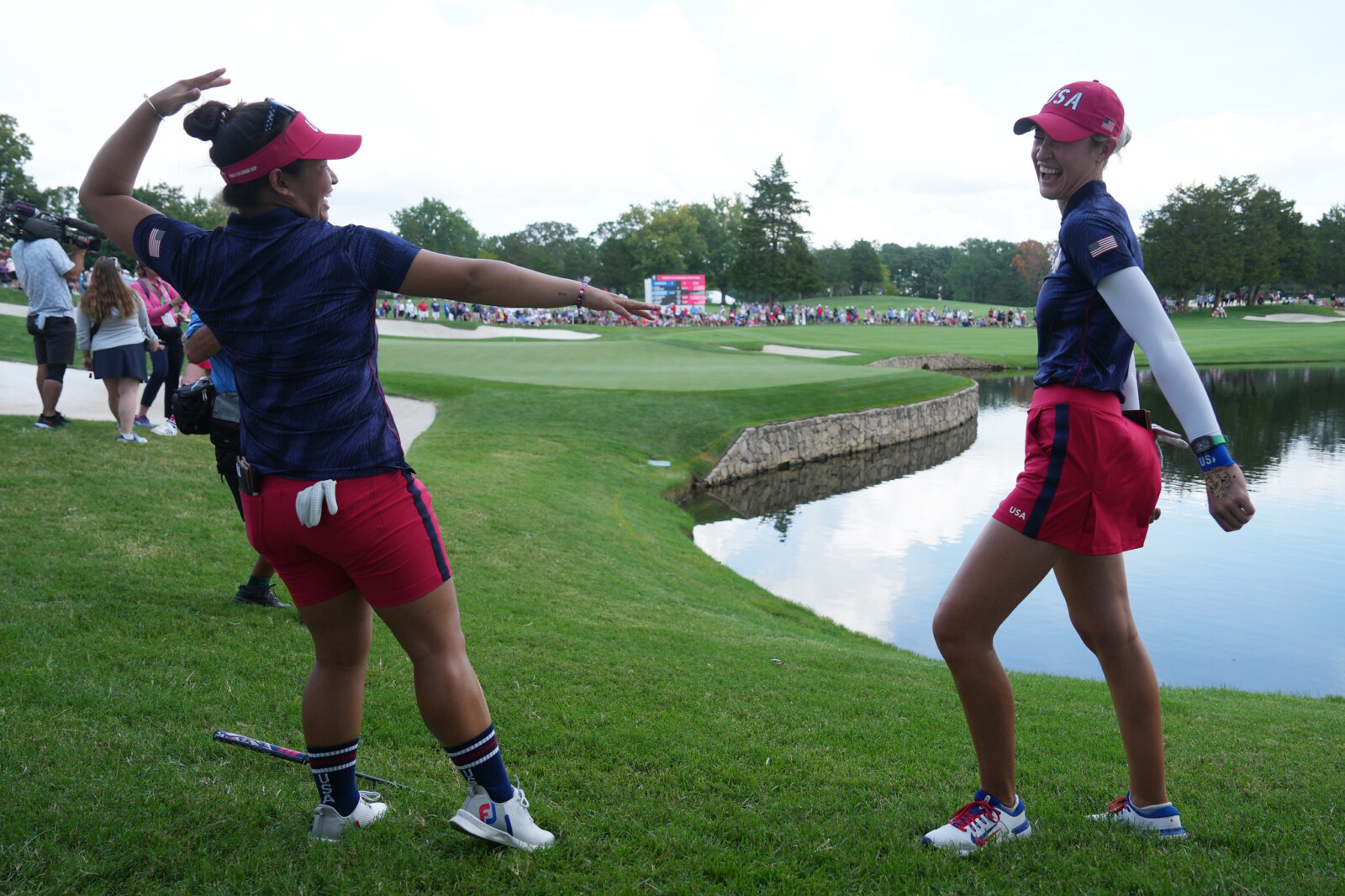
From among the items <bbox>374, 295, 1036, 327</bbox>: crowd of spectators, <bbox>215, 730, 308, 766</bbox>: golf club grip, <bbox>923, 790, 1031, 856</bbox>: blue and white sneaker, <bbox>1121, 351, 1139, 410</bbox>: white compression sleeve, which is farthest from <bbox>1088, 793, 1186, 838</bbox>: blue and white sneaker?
<bbox>374, 295, 1036, 327</bbox>: crowd of spectators

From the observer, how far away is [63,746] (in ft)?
10.7

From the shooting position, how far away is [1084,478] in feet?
8.79

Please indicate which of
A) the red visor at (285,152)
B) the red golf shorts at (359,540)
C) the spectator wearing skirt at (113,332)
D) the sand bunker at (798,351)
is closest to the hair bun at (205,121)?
the red visor at (285,152)

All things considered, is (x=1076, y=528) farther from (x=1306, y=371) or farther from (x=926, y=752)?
(x=1306, y=371)

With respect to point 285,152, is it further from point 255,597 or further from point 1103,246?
point 255,597

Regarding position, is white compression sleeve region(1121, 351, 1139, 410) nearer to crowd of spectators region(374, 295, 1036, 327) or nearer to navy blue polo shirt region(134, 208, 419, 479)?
navy blue polo shirt region(134, 208, 419, 479)

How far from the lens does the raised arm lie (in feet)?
7.91

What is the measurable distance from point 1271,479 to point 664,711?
16.3 meters

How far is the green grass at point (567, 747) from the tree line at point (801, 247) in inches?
1583

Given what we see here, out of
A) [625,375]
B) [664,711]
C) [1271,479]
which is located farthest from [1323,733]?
[625,375]

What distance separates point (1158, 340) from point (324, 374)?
2.36 m

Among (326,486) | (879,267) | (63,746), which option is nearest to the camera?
(326,486)

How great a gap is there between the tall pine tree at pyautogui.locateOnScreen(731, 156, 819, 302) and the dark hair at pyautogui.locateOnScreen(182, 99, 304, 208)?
78.1m

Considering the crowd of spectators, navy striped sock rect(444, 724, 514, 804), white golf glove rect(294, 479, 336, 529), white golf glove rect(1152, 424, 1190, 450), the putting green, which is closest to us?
white golf glove rect(294, 479, 336, 529)
